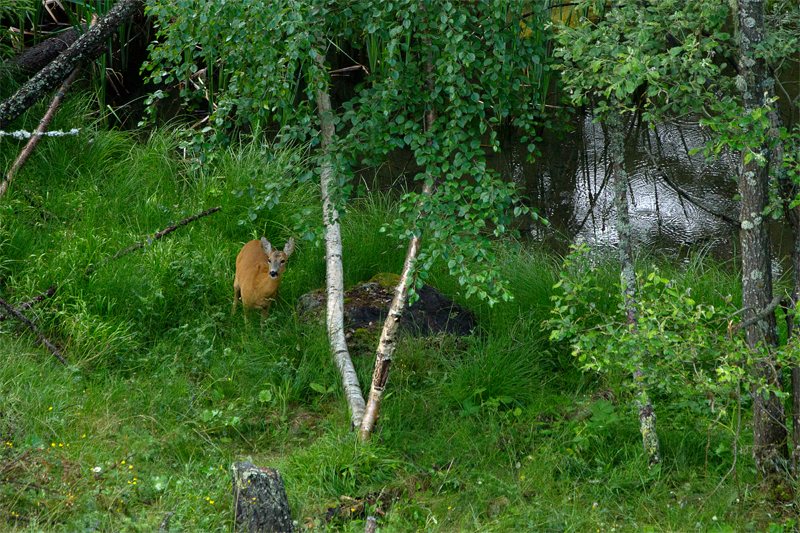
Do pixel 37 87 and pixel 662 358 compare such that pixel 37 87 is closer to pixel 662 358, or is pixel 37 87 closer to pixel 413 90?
pixel 413 90

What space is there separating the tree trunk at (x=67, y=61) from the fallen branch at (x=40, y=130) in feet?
0.97

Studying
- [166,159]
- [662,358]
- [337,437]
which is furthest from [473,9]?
[166,159]

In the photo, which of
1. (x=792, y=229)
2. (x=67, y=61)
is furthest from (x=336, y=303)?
(x=67, y=61)

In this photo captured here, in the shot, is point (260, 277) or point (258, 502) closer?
point (258, 502)

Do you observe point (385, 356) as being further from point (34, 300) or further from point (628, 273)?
point (34, 300)

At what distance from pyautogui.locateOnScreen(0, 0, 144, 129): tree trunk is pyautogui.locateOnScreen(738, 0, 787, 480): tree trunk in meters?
5.69

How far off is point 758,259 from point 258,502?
9.79 feet

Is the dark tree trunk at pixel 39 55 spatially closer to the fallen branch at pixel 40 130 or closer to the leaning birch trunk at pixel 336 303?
the fallen branch at pixel 40 130

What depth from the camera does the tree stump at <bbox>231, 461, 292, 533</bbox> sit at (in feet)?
12.3

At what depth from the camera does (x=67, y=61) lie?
713cm

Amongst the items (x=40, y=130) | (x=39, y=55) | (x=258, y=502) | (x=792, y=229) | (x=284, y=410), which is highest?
(x=39, y=55)

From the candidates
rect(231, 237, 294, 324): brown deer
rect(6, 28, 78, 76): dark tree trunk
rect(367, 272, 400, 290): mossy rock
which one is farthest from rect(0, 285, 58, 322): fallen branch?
rect(6, 28, 78, 76): dark tree trunk

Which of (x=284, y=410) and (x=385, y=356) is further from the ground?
(x=385, y=356)

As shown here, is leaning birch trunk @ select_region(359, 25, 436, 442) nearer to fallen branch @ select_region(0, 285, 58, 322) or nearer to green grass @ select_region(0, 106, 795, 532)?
green grass @ select_region(0, 106, 795, 532)
